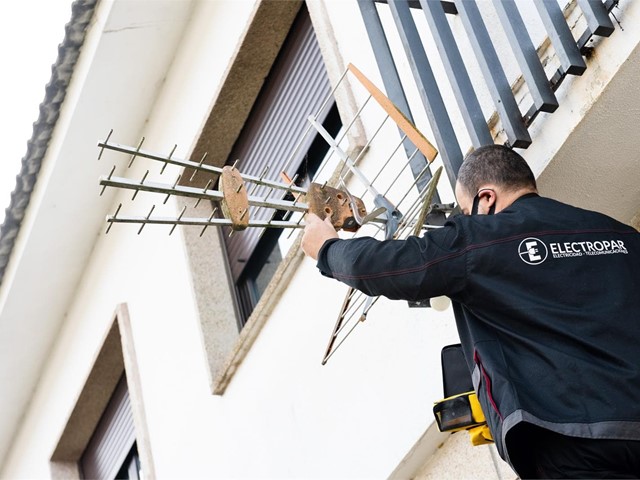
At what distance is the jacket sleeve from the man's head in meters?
0.35

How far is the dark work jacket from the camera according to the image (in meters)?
3.61

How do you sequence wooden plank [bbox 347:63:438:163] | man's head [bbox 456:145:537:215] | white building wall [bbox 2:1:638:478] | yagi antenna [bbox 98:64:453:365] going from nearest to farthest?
yagi antenna [bbox 98:64:453:365]
man's head [bbox 456:145:537:215]
wooden plank [bbox 347:63:438:163]
white building wall [bbox 2:1:638:478]

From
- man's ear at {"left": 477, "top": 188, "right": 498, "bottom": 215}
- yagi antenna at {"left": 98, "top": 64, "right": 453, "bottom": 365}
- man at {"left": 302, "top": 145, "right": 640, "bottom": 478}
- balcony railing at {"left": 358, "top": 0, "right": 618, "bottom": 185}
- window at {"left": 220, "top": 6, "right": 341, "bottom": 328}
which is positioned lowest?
man at {"left": 302, "top": 145, "right": 640, "bottom": 478}

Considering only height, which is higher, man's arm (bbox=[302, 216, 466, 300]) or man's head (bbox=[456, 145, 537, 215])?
man's head (bbox=[456, 145, 537, 215])

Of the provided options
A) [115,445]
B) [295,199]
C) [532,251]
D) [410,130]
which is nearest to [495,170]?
[410,130]

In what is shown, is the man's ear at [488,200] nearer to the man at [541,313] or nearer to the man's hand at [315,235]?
the man at [541,313]

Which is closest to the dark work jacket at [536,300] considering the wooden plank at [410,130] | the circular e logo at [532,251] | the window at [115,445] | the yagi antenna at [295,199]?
the circular e logo at [532,251]

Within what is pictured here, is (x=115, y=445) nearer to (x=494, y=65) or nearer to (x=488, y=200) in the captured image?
(x=494, y=65)

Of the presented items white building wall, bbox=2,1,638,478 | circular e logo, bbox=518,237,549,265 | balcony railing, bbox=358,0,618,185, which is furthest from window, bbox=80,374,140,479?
circular e logo, bbox=518,237,549,265

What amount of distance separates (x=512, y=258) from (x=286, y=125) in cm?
442

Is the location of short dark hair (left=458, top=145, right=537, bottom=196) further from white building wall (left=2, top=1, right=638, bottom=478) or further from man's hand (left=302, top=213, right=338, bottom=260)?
man's hand (left=302, top=213, right=338, bottom=260)

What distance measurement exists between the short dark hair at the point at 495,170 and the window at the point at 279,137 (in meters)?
3.10

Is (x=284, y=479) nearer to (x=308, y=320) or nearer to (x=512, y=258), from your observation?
(x=308, y=320)

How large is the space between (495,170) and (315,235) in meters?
0.65
